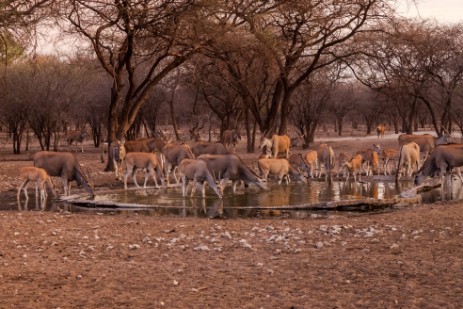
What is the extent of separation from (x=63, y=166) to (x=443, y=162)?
995 cm

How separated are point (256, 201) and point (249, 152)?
22293mm

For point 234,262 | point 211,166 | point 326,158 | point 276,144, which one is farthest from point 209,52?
point 234,262

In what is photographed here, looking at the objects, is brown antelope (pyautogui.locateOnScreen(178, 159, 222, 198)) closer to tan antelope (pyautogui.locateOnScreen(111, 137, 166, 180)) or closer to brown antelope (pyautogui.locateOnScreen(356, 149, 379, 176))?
tan antelope (pyautogui.locateOnScreen(111, 137, 166, 180))

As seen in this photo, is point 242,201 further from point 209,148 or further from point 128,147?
point 128,147

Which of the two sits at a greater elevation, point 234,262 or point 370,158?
point 370,158

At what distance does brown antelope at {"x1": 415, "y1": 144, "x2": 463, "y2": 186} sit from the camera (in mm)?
18266

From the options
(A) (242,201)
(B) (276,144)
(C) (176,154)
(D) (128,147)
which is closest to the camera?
(A) (242,201)

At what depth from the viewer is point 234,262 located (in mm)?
8695

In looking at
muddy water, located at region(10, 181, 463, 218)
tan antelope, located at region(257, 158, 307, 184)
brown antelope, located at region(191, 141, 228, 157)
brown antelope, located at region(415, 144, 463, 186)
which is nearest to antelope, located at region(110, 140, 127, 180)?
brown antelope, located at region(191, 141, 228, 157)

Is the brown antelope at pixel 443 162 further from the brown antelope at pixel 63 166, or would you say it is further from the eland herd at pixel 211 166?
the brown antelope at pixel 63 166

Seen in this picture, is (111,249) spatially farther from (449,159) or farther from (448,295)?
(449,159)

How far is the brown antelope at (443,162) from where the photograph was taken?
18.3 metres

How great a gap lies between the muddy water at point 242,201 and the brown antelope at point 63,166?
0.66 m

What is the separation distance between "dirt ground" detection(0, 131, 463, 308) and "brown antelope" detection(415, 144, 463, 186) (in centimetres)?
561
